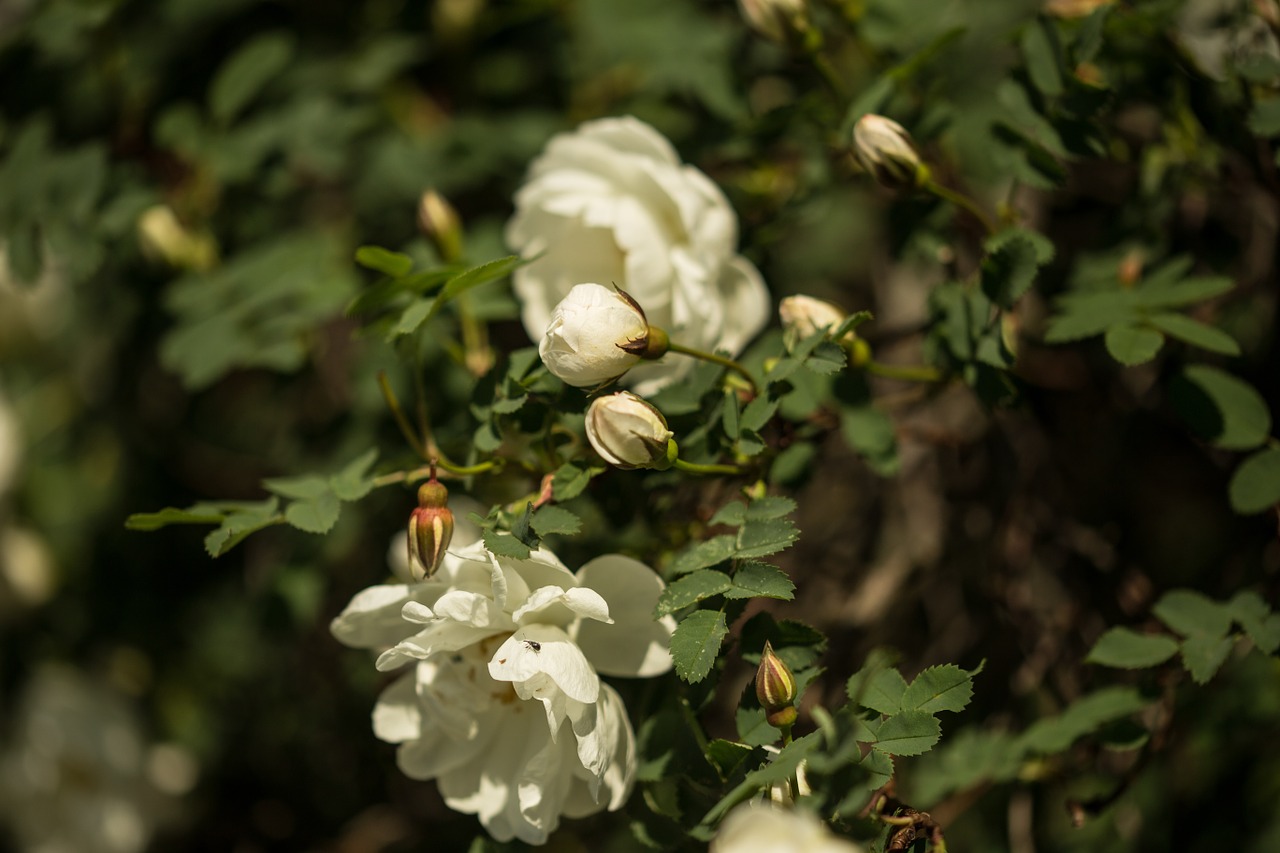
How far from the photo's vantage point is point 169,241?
1.36 metres

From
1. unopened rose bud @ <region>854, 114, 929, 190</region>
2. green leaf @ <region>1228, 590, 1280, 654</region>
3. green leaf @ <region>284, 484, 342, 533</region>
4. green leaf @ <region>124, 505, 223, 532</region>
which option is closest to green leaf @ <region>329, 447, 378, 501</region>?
green leaf @ <region>284, 484, 342, 533</region>

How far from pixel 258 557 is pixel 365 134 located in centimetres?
70

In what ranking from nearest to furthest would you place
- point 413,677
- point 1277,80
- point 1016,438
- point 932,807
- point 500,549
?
1. point 500,549
2. point 413,677
3. point 1277,80
4. point 932,807
5. point 1016,438

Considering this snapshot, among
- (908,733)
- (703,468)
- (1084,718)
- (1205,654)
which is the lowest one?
(1084,718)

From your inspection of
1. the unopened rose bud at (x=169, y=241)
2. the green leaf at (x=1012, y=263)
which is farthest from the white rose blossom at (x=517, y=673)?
the unopened rose bud at (x=169, y=241)

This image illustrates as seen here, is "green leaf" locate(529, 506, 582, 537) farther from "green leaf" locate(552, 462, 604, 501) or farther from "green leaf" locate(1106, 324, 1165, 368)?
"green leaf" locate(1106, 324, 1165, 368)

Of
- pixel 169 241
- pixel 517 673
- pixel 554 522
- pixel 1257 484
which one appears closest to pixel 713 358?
pixel 554 522

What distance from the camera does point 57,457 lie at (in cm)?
177

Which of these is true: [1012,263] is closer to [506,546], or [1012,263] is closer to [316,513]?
[506,546]

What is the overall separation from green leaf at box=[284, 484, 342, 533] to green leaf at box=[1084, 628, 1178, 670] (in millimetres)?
716

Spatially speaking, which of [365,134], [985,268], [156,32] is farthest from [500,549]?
[156,32]

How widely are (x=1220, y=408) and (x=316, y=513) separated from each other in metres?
0.87

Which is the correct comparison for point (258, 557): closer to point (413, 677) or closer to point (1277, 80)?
point (413, 677)

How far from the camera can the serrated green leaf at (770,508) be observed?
83cm
